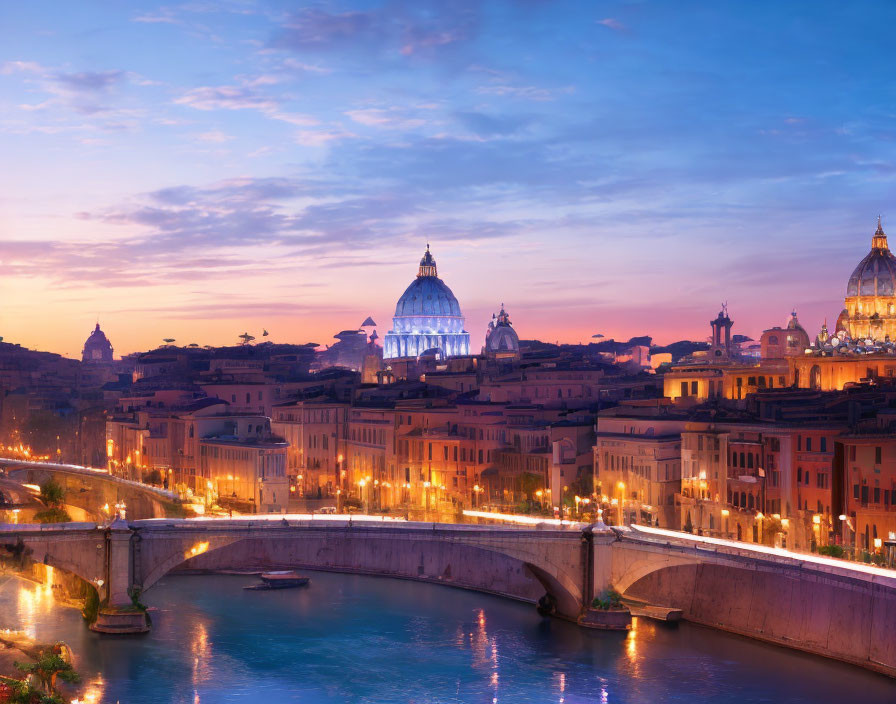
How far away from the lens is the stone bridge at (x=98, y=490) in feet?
219

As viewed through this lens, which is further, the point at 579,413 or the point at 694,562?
the point at 579,413

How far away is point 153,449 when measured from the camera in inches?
3258

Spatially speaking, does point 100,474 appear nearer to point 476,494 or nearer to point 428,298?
point 476,494

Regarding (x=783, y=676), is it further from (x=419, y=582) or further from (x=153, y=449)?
(x=153, y=449)

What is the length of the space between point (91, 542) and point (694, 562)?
1578 centimetres

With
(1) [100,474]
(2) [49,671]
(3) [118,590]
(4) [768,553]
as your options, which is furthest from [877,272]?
(2) [49,671]

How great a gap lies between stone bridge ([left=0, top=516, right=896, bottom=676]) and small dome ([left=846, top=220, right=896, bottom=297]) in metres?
47.9

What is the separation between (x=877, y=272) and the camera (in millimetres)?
92625

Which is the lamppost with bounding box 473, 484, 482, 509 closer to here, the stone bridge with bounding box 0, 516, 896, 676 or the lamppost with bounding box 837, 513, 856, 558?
the stone bridge with bounding box 0, 516, 896, 676

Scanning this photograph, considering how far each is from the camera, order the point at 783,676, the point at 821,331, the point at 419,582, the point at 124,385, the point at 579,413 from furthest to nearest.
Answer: the point at 124,385, the point at 821,331, the point at 579,413, the point at 419,582, the point at 783,676

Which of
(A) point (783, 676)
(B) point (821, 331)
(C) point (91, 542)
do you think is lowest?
(A) point (783, 676)

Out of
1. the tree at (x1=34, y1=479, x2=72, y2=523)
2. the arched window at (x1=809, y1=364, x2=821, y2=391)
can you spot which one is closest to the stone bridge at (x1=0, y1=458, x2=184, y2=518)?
the tree at (x1=34, y1=479, x2=72, y2=523)

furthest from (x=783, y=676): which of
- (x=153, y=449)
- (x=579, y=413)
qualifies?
(x=153, y=449)

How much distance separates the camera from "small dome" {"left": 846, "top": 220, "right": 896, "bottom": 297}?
303ft
